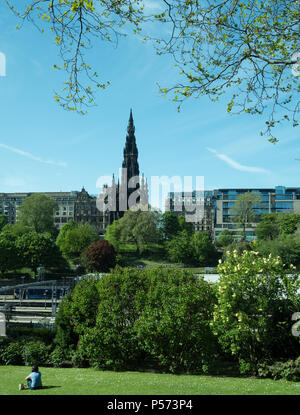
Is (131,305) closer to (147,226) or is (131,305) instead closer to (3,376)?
(3,376)

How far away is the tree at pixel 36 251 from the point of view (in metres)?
63.7

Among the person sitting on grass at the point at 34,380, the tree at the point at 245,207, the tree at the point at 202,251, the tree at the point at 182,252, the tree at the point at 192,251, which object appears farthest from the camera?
the tree at the point at 245,207

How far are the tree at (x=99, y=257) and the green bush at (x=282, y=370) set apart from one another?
166 feet

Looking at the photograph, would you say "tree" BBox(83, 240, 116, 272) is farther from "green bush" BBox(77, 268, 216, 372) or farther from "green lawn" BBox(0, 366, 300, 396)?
"green lawn" BBox(0, 366, 300, 396)

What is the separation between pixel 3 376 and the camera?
16625 millimetres

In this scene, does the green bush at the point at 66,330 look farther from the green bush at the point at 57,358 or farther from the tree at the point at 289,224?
the tree at the point at 289,224

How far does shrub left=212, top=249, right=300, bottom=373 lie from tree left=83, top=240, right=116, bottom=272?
164 feet

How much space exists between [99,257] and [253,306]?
52.0m

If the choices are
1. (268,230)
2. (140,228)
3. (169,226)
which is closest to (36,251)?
(140,228)

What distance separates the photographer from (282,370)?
15891mm

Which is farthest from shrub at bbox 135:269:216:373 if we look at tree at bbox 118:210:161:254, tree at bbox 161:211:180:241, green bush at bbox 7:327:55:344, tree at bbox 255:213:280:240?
tree at bbox 161:211:180:241

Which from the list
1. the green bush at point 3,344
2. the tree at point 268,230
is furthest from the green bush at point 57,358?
the tree at point 268,230

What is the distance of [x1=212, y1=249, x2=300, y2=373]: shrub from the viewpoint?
1614cm

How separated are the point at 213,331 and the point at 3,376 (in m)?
9.52
